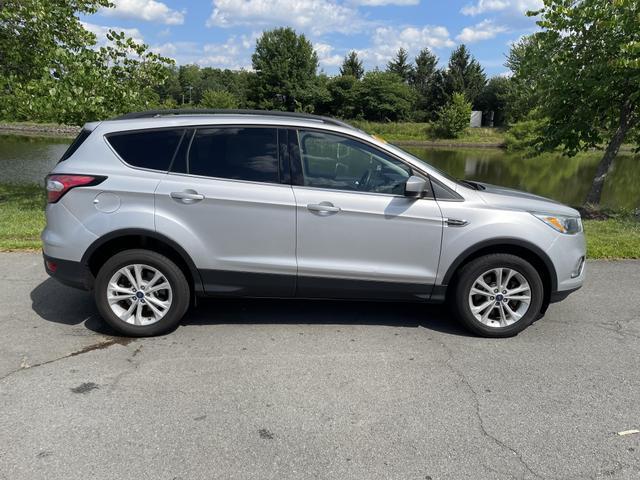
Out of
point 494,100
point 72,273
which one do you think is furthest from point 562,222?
point 494,100

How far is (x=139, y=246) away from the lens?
4.31m

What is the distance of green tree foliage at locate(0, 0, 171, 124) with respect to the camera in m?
10.2

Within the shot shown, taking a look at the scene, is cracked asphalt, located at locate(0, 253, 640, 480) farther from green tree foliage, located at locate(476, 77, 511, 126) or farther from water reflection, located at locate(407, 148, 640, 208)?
green tree foliage, located at locate(476, 77, 511, 126)

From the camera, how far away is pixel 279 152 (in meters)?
4.31

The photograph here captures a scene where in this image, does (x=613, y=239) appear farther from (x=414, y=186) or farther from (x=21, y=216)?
(x=21, y=216)

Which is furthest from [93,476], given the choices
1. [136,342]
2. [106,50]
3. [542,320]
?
[106,50]

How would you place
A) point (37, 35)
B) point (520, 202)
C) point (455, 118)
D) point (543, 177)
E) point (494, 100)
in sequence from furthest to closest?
point (494, 100) < point (455, 118) < point (543, 177) < point (37, 35) < point (520, 202)

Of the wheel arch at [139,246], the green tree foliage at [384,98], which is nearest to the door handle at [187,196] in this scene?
the wheel arch at [139,246]

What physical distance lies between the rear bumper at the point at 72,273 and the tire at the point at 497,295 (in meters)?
3.07

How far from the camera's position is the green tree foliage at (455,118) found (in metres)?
66.4

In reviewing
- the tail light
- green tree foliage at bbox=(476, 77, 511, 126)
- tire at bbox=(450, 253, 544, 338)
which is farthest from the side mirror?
green tree foliage at bbox=(476, 77, 511, 126)

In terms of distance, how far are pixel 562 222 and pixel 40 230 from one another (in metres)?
7.27

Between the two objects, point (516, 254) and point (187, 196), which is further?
point (516, 254)

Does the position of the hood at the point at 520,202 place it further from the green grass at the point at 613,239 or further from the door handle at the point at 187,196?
the green grass at the point at 613,239
